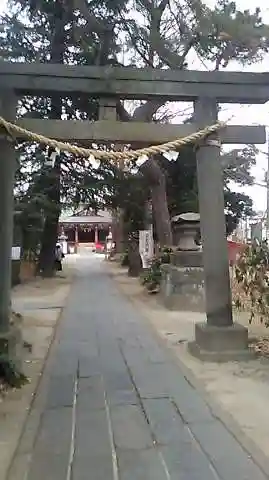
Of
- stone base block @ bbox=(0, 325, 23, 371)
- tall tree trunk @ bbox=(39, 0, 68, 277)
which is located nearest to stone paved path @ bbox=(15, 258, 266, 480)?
stone base block @ bbox=(0, 325, 23, 371)

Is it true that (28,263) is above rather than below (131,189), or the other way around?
below

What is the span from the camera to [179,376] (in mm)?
5883

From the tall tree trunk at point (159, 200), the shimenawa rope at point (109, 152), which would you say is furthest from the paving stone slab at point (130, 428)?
the tall tree trunk at point (159, 200)

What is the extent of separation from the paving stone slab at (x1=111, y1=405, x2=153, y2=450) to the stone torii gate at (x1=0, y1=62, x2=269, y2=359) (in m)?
1.93

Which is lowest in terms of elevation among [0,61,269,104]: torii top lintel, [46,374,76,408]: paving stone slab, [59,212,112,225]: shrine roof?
[46,374,76,408]: paving stone slab

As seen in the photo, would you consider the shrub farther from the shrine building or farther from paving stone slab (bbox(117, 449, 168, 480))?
the shrine building

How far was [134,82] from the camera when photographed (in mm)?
6590

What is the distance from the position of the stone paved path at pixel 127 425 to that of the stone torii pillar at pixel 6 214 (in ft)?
2.59

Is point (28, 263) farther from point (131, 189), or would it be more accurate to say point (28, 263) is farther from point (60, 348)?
point (60, 348)

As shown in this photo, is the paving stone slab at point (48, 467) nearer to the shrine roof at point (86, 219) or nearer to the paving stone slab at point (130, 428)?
the paving stone slab at point (130, 428)

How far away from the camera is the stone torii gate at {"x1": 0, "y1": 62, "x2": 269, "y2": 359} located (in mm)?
6355

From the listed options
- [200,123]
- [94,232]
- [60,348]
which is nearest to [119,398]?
[60,348]

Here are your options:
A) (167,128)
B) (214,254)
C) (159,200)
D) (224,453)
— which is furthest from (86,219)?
(224,453)

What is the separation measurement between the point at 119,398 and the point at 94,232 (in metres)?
57.0
